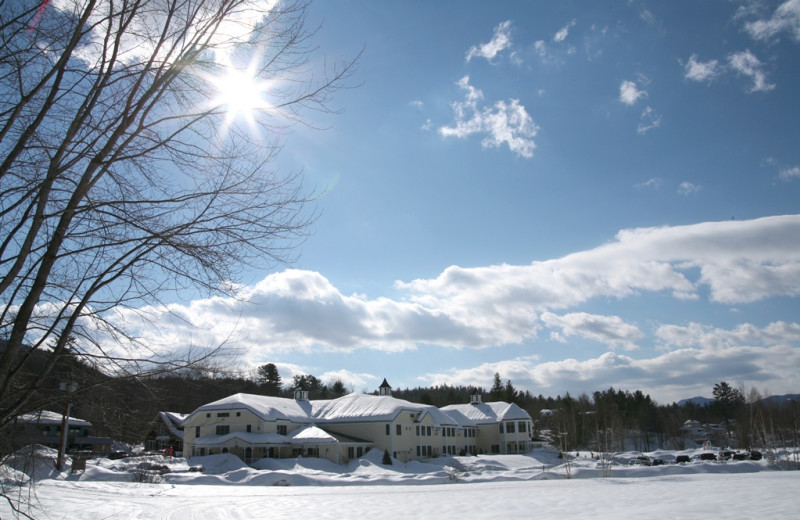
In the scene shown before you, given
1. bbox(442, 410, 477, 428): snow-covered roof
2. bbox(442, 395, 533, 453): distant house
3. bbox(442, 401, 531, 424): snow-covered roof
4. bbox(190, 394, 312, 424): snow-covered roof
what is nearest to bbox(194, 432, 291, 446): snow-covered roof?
bbox(190, 394, 312, 424): snow-covered roof

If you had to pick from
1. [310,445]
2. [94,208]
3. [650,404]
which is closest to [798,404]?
[650,404]

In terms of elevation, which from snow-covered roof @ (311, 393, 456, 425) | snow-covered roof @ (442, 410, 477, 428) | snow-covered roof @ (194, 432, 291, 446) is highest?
snow-covered roof @ (311, 393, 456, 425)

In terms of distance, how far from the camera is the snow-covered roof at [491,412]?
2367 inches

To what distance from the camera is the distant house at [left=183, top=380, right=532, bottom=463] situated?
4459cm

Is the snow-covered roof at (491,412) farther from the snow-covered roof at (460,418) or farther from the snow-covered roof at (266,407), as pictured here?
the snow-covered roof at (266,407)

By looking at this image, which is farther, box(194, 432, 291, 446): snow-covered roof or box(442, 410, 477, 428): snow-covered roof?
box(442, 410, 477, 428): snow-covered roof

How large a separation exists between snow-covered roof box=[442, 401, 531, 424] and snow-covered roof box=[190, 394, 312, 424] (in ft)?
61.1

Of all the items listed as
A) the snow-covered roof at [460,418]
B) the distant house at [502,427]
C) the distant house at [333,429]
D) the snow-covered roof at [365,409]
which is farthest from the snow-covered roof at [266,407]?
the distant house at [502,427]

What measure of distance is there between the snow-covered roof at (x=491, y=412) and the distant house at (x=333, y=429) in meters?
0.23

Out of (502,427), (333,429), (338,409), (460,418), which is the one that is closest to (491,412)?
(502,427)

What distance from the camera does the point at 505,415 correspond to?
60.5 meters

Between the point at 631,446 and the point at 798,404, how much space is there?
2748 centimetres

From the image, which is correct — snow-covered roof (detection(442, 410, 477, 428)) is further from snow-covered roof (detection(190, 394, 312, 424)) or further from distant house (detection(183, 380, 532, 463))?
snow-covered roof (detection(190, 394, 312, 424))

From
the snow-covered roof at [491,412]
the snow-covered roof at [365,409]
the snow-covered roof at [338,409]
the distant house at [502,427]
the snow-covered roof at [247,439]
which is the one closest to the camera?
the snow-covered roof at [247,439]
